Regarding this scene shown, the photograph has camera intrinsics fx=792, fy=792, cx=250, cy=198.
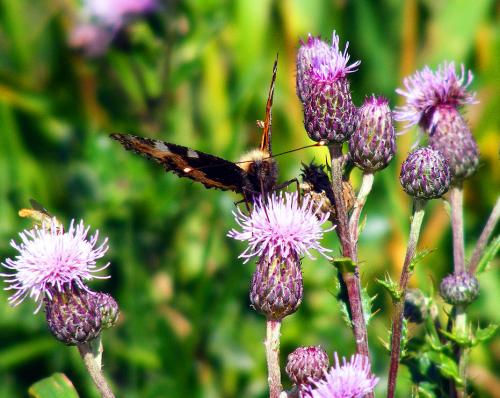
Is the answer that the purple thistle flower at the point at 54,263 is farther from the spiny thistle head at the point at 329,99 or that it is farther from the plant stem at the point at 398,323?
the plant stem at the point at 398,323

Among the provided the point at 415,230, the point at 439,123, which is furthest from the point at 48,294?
the point at 439,123

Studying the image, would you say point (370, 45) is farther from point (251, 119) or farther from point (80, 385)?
point (80, 385)

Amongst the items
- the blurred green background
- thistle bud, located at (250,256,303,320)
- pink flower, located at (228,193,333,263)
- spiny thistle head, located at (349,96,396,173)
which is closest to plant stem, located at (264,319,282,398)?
thistle bud, located at (250,256,303,320)

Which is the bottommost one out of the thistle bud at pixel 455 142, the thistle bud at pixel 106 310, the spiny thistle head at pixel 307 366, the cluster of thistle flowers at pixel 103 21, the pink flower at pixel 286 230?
the spiny thistle head at pixel 307 366

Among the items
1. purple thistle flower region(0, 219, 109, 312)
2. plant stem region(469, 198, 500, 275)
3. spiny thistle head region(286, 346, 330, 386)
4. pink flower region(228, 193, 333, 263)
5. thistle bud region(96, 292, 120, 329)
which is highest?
plant stem region(469, 198, 500, 275)

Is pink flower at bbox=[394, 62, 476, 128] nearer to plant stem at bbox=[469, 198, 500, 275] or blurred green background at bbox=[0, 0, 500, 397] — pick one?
plant stem at bbox=[469, 198, 500, 275]

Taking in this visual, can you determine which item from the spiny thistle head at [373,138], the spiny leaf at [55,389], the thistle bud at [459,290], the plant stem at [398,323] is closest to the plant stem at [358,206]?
the spiny thistle head at [373,138]

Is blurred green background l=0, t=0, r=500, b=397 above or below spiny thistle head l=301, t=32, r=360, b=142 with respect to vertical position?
above
